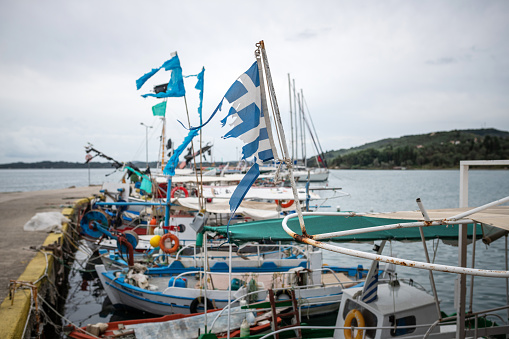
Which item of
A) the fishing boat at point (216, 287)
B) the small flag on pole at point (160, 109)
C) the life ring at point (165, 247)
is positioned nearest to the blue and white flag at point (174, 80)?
the small flag on pole at point (160, 109)

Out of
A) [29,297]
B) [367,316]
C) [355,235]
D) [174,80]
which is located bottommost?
[29,297]

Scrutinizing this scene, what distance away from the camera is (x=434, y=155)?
369 ft

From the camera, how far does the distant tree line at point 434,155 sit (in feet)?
301

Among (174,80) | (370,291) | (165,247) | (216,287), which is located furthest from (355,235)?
(165,247)

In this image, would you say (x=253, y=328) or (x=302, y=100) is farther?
(x=302, y=100)

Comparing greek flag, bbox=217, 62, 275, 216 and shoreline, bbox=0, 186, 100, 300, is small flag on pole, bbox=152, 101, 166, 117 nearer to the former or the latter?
shoreline, bbox=0, 186, 100, 300

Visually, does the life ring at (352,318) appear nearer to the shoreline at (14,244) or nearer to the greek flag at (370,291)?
the greek flag at (370,291)

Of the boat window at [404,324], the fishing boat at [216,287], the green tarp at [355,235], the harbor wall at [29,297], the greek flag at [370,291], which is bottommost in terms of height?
the fishing boat at [216,287]

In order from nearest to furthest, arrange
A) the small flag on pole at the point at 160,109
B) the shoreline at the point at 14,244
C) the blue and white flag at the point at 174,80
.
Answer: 1. the blue and white flag at the point at 174,80
2. the shoreline at the point at 14,244
3. the small flag on pole at the point at 160,109

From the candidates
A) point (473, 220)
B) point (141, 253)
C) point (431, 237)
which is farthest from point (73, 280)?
point (473, 220)

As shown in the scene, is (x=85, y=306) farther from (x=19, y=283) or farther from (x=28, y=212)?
(x=28, y=212)

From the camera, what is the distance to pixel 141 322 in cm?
876

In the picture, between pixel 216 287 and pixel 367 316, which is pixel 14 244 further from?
pixel 367 316

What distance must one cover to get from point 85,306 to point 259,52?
1391 cm
